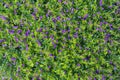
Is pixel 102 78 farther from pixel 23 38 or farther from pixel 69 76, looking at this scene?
pixel 23 38

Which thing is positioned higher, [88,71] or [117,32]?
[117,32]

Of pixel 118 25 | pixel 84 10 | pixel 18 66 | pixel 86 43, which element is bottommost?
pixel 18 66

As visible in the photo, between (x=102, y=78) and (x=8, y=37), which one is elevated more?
(x=8, y=37)

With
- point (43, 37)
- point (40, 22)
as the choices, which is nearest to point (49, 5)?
point (40, 22)

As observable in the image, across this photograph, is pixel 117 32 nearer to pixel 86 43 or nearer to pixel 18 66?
pixel 86 43

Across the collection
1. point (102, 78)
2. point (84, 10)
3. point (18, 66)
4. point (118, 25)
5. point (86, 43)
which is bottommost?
point (102, 78)

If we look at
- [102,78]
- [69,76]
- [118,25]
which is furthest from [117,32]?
[69,76]
